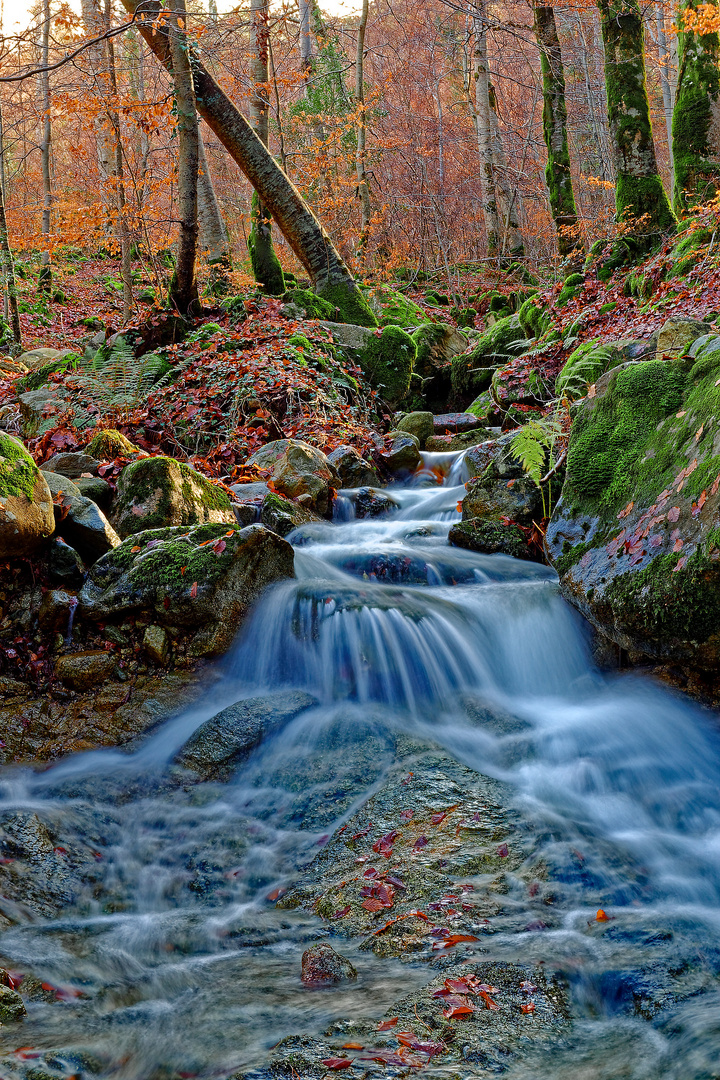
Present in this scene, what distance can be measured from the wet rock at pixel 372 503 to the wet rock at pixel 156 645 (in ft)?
11.7

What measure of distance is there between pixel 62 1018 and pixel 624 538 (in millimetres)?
3979

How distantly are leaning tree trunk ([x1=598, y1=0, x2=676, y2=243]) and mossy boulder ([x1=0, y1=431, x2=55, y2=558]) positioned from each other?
9592 mm

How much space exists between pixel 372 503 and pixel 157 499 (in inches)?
114

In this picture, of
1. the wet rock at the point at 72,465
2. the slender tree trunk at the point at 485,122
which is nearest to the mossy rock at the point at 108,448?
the wet rock at the point at 72,465

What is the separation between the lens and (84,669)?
15.6 ft

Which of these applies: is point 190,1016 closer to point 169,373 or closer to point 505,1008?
point 505,1008

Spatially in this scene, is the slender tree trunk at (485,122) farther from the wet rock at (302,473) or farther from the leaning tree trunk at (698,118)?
the wet rock at (302,473)

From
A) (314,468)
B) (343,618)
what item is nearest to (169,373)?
(314,468)

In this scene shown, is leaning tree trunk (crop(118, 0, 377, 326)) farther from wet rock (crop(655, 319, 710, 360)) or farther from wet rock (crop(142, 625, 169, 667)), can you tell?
wet rock (crop(142, 625, 169, 667))

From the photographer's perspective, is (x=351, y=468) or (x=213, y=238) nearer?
(x=351, y=468)

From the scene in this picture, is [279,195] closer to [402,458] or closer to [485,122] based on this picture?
[402,458]

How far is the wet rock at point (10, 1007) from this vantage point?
2133mm

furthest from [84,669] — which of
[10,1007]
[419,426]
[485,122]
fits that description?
[485,122]

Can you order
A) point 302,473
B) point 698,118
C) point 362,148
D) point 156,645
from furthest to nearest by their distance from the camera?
point 362,148 < point 698,118 < point 302,473 < point 156,645
